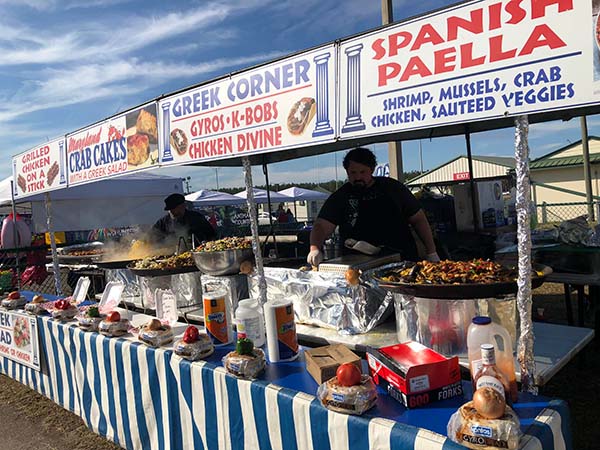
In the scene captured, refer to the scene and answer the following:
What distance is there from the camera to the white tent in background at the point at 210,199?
17.8 meters

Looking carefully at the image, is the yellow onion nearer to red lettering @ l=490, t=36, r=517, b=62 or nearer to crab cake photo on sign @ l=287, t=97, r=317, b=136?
red lettering @ l=490, t=36, r=517, b=62

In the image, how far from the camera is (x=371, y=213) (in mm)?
3010

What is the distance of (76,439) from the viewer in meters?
3.12

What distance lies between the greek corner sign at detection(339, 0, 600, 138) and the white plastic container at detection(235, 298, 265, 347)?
0.92m

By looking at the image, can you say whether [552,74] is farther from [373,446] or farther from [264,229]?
[264,229]

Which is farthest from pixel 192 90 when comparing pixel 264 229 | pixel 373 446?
pixel 264 229

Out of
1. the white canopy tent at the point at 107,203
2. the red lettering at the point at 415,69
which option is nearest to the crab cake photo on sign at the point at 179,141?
the red lettering at the point at 415,69

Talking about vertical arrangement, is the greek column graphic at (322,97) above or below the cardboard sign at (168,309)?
above

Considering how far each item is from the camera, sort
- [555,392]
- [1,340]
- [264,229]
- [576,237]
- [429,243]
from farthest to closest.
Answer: [264,229] → [576,237] → [1,340] → [555,392] → [429,243]

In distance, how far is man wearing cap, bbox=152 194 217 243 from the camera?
15.9 feet

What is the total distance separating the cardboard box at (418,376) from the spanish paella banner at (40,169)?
327 centimetres

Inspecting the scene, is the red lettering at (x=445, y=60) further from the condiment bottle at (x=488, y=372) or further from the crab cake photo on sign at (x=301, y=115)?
the condiment bottle at (x=488, y=372)

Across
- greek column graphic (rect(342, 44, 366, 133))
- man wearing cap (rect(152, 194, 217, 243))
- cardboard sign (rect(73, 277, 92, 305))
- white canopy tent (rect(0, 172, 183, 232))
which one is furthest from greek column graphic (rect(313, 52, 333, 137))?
white canopy tent (rect(0, 172, 183, 232))

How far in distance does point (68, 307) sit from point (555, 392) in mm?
3610
